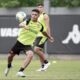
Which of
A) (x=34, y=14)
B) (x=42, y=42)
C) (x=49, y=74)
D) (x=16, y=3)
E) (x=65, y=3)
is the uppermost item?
(x=34, y=14)

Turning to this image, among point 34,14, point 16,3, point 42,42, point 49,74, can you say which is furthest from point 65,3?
point 34,14

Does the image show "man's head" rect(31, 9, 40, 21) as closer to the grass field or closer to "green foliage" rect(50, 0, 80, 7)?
the grass field

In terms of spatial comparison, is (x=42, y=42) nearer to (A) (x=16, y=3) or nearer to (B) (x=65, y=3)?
(A) (x=16, y=3)

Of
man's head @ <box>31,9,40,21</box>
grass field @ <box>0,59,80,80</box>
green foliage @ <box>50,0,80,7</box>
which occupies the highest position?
man's head @ <box>31,9,40,21</box>

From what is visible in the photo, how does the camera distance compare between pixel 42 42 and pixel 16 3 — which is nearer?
pixel 42 42

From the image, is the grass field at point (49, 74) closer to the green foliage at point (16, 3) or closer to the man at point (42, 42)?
the man at point (42, 42)

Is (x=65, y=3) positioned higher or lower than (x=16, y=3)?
lower

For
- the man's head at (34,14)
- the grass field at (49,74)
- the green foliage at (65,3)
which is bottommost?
the green foliage at (65,3)

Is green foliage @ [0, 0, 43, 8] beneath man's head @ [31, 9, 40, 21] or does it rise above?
beneath

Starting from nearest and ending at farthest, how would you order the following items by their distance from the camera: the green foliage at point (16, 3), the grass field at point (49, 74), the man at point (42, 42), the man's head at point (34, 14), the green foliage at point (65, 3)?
the grass field at point (49, 74)
the man's head at point (34, 14)
the man at point (42, 42)
the green foliage at point (65, 3)
the green foliage at point (16, 3)

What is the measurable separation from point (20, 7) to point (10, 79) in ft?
39.4

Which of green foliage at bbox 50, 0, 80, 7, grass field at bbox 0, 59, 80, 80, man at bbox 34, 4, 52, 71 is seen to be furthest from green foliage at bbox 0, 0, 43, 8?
man at bbox 34, 4, 52, 71

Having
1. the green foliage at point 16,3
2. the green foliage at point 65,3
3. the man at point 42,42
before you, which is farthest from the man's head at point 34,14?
the green foliage at point 16,3

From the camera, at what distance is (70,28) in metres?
22.5
